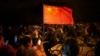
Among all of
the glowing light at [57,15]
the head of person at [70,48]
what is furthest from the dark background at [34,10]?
the head of person at [70,48]

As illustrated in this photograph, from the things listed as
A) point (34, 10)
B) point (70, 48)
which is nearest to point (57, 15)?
point (34, 10)

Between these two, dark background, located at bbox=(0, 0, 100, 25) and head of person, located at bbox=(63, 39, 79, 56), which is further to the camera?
head of person, located at bbox=(63, 39, 79, 56)

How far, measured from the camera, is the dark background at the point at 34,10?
10.8ft

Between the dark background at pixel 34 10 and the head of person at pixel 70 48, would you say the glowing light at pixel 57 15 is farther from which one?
the head of person at pixel 70 48

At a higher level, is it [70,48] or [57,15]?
[57,15]

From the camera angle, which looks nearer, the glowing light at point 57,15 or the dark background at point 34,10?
the dark background at point 34,10

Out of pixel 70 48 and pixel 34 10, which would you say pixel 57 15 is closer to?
pixel 34 10

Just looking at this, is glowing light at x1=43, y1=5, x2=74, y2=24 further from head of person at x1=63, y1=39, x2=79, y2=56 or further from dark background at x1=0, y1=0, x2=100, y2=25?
head of person at x1=63, y1=39, x2=79, y2=56

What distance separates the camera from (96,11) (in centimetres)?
441

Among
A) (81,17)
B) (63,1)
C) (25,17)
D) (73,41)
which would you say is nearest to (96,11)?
(81,17)

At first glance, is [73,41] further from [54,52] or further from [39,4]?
[54,52]

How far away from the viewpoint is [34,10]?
11.9 feet

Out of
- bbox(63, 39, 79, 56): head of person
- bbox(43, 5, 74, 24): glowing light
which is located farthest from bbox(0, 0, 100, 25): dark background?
bbox(63, 39, 79, 56): head of person

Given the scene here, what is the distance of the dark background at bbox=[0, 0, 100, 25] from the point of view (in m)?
3.30
